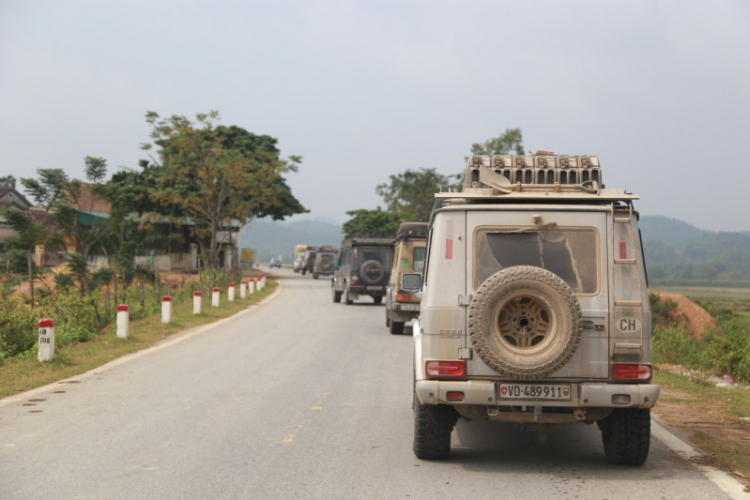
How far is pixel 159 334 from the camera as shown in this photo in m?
18.7

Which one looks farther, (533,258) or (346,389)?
(346,389)

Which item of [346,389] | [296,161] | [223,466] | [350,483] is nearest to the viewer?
[350,483]

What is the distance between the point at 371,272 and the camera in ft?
98.1

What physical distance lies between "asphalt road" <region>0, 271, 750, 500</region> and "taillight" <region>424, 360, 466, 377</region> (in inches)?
31.6

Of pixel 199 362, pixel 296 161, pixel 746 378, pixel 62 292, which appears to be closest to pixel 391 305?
pixel 199 362

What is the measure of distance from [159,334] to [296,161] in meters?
31.0

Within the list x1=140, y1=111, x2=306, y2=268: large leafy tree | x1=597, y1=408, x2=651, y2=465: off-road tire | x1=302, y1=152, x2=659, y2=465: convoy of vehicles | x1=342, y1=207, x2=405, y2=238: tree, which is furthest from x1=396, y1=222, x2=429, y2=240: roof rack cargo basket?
x1=342, y1=207, x2=405, y2=238: tree

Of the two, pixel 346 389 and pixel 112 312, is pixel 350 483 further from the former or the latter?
pixel 112 312

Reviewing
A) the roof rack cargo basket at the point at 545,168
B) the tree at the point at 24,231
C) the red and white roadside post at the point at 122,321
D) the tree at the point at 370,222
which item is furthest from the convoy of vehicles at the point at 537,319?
the tree at the point at 370,222

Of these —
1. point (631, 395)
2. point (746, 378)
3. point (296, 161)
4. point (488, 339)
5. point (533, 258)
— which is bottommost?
point (746, 378)

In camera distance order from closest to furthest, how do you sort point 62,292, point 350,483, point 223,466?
point 350,483 < point 223,466 < point 62,292

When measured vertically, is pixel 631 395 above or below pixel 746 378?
above

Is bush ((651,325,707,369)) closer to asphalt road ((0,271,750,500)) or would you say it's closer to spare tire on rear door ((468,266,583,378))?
asphalt road ((0,271,750,500))

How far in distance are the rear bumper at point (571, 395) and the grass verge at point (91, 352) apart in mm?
6623
